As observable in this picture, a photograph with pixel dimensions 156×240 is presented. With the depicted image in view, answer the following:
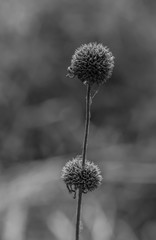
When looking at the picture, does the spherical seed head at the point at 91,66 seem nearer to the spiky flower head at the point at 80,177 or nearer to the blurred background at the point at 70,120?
the spiky flower head at the point at 80,177

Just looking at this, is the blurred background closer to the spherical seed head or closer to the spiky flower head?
the spiky flower head

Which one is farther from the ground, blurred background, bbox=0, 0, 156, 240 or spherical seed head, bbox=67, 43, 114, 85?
blurred background, bbox=0, 0, 156, 240

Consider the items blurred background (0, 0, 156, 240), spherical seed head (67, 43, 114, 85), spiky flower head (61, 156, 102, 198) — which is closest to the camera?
spherical seed head (67, 43, 114, 85)

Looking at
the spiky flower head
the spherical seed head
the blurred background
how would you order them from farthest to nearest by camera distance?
the blurred background → the spiky flower head → the spherical seed head

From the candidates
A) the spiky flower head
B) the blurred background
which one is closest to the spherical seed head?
the spiky flower head

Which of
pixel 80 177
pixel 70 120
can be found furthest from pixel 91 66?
pixel 70 120

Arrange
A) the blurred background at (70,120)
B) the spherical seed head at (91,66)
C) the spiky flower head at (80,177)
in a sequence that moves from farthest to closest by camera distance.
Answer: the blurred background at (70,120), the spiky flower head at (80,177), the spherical seed head at (91,66)

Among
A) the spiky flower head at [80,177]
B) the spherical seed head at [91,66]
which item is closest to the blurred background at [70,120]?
the spiky flower head at [80,177]

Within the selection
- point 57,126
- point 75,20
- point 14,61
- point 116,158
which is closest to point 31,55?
point 14,61
